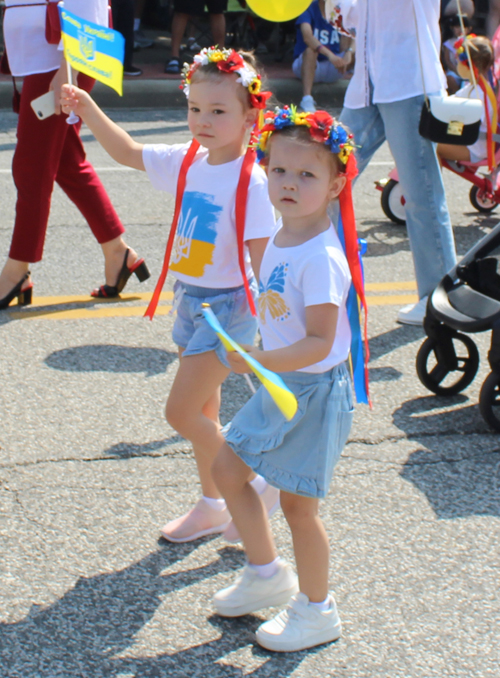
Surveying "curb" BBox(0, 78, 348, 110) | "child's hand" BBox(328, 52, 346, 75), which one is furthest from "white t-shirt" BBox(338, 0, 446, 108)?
"child's hand" BBox(328, 52, 346, 75)

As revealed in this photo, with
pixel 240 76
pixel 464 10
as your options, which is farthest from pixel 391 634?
pixel 464 10

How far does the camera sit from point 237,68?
264cm

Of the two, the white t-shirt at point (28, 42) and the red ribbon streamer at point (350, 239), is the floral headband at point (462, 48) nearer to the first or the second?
the white t-shirt at point (28, 42)

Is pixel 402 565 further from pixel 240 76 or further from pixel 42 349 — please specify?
pixel 42 349

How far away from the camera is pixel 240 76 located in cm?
264

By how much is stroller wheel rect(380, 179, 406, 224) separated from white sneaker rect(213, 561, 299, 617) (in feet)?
13.6

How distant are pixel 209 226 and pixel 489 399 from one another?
1348mm

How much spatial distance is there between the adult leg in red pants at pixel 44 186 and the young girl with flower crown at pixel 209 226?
1620 millimetres

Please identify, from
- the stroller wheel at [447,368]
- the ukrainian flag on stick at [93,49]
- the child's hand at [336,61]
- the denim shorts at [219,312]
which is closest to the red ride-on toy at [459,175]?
the stroller wheel at [447,368]

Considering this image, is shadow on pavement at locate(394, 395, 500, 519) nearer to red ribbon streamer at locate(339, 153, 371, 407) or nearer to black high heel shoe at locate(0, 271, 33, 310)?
red ribbon streamer at locate(339, 153, 371, 407)

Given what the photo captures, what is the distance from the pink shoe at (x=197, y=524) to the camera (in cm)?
282

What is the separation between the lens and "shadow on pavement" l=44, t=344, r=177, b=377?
4.04 metres

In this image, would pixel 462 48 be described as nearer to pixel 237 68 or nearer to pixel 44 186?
pixel 44 186

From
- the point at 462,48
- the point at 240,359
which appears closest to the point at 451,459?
the point at 240,359
